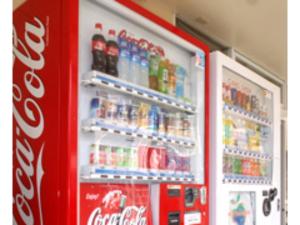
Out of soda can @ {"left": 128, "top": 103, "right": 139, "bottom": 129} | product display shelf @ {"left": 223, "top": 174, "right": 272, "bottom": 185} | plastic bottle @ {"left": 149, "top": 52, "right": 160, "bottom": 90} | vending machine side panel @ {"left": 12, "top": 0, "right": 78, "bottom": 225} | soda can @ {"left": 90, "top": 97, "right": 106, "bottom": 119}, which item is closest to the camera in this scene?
vending machine side panel @ {"left": 12, "top": 0, "right": 78, "bottom": 225}

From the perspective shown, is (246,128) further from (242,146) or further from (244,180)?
(244,180)

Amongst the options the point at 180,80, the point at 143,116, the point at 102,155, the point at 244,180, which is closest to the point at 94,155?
the point at 102,155

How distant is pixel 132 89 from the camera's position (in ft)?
6.13

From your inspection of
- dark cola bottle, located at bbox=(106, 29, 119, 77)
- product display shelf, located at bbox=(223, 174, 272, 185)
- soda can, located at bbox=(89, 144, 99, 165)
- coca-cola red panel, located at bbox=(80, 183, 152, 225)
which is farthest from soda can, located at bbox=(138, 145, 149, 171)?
product display shelf, located at bbox=(223, 174, 272, 185)

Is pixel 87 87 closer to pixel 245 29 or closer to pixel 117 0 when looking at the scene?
pixel 117 0

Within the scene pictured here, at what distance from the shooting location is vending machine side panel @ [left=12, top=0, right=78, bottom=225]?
4.97ft

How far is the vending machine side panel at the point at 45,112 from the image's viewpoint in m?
1.52

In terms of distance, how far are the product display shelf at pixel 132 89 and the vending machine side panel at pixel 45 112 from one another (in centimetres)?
12

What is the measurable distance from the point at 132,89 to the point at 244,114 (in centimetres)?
141

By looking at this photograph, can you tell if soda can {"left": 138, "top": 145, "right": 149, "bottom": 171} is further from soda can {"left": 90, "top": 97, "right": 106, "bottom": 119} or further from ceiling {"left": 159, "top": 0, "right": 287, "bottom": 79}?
ceiling {"left": 159, "top": 0, "right": 287, "bottom": 79}

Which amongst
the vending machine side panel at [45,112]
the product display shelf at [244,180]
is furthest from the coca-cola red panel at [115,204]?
the product display shelf at [244,180]

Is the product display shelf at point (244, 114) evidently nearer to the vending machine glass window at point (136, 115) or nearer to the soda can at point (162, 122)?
the vending machine glass window at point (136, 115)

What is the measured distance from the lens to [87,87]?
1.78 m

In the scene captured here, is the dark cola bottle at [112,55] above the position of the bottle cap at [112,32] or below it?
below
